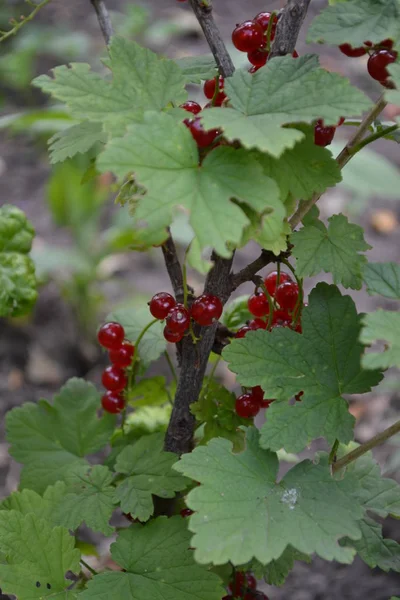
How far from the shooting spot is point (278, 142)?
83 cm

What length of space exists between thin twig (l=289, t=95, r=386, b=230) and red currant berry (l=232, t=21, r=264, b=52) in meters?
0.21

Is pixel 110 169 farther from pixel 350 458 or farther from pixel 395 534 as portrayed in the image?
pixel 395 534

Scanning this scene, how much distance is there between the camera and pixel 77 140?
44.9 inches

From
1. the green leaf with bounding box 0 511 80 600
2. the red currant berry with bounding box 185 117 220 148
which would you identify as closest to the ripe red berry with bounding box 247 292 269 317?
the red currant berry with bounding box 185 117 220 148

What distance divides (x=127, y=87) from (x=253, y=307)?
472 millimetres

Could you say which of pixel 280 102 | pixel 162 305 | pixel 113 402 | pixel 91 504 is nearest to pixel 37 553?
pixel 91 504

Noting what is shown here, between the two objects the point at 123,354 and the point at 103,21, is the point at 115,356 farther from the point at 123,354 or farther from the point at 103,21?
the point at 103,21

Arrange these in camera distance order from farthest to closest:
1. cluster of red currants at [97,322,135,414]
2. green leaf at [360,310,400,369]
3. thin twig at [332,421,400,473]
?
cluster of red currants at [97,322,135,414]
thin twig at [332,421,400,473]
green leaf at [360,310,400,369]

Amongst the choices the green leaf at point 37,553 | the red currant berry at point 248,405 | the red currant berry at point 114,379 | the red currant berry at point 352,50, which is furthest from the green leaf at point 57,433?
the red currant berry at point 352,50

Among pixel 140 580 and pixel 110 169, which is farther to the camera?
pixel 140 580

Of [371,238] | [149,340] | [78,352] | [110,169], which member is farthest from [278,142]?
[371,238]

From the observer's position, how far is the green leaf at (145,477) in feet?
3.82

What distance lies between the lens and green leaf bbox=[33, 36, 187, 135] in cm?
96

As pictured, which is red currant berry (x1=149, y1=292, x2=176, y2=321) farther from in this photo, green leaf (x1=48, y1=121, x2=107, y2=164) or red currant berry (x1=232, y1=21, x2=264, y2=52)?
red currant berry (x1=232, y1=21, x2=264, y2=52)
